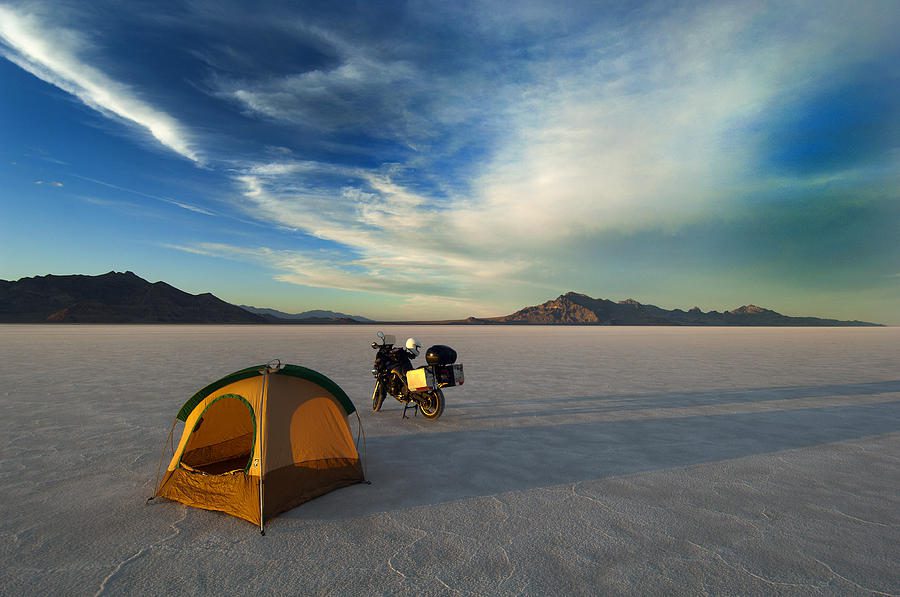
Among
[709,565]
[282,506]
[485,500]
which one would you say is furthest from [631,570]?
[282,506]

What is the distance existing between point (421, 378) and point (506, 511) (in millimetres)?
4657

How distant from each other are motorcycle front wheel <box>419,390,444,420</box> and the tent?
11.4 feet

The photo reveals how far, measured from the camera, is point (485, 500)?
545 centimetres

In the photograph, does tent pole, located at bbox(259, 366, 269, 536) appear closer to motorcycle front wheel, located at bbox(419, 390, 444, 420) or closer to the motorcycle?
the motorcycle

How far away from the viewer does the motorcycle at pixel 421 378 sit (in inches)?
379

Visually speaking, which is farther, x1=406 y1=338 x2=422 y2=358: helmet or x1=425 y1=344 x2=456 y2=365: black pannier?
x1=406 y1=338 x2=422 y2=358: helmet

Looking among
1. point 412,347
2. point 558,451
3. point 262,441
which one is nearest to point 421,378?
point 412,347

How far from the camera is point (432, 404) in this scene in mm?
9766

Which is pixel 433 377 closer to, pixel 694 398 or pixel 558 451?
pixel 558 451

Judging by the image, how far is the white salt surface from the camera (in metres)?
3.87

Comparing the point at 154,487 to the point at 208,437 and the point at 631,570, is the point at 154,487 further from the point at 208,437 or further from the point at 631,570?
the point at 631,570

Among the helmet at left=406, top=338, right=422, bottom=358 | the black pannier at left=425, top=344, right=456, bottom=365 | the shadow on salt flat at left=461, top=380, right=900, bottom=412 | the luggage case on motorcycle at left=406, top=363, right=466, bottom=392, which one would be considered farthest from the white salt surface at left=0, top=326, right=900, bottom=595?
the helmet at left=406, top=338, right=422, bottom=358

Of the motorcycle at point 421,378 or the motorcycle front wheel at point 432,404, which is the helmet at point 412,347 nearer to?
the motorcycle at point 421,378

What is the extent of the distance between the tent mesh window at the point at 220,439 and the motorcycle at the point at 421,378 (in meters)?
3.64
